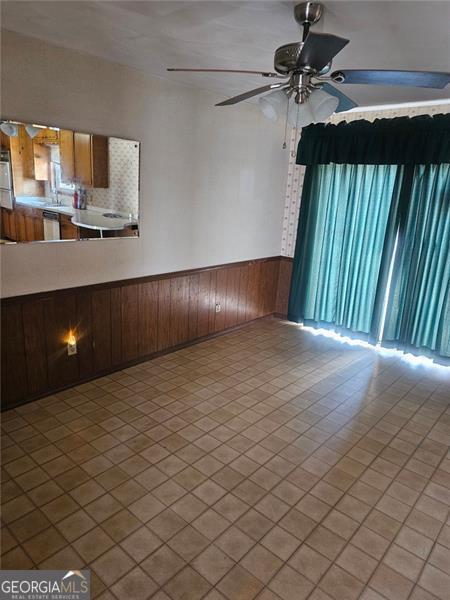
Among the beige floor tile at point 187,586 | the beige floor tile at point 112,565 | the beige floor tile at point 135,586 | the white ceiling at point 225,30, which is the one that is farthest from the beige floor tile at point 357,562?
the white ceiling at point 225,30

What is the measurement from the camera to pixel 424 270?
3900 millimetres

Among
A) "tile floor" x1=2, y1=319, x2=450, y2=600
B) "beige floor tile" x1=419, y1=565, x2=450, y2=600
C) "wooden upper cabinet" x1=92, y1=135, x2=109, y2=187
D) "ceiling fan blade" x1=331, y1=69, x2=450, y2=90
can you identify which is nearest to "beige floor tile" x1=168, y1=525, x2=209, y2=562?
"tile floor" x1=2, y1=319, x2=450, y2=600

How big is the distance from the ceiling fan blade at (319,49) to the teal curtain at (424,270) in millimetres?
2417

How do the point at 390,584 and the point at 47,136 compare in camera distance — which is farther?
the point at 47,136

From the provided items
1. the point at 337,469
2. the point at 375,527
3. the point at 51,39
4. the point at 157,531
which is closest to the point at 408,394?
the point at 337,469

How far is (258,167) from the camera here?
4.48 meters

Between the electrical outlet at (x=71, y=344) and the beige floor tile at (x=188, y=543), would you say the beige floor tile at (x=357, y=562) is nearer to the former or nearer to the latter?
the beige floor tile at (x=188, y=543)

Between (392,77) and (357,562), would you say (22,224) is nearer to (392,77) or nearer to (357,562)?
(392,77)

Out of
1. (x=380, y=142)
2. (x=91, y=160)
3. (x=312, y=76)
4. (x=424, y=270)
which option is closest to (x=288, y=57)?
(x=312, y=76)

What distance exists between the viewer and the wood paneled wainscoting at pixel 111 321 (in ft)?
9.30

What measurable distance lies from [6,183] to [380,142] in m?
3.26

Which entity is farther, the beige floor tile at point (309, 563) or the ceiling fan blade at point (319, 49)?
the beige floor tile at point (309, 563)

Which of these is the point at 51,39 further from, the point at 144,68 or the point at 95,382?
the point at 95,382

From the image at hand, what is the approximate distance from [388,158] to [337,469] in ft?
9.55
